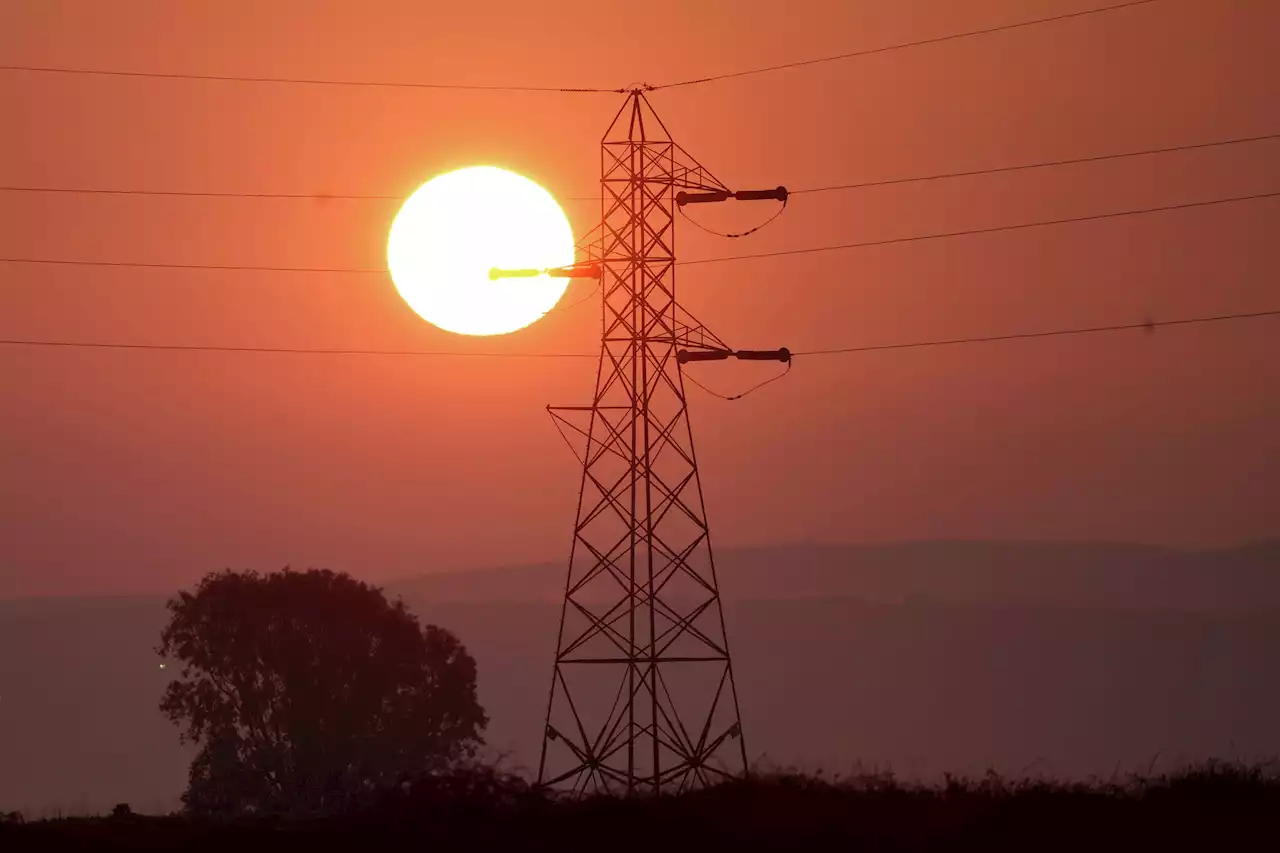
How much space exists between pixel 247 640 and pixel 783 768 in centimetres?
3831

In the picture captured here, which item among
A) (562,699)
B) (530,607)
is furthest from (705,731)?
(530,607)

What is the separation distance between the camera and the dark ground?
80.8 ft

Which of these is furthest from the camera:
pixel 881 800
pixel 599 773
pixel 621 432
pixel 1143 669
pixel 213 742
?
pixel 1143 669

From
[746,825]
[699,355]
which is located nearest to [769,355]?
[699,355]

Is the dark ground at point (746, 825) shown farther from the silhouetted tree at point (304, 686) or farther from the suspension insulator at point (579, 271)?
the silhouetted tree at point (304, 686)

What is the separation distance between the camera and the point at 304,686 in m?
64.1

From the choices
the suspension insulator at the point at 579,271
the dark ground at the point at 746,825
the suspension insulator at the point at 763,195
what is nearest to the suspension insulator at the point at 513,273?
the suspension insulator at the point at 579,271

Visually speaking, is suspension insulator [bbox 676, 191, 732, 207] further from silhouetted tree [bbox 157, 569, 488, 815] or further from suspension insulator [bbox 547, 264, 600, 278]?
silhouetted tree [bbox 157, 569, 488, 815]

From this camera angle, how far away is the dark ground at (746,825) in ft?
80.8

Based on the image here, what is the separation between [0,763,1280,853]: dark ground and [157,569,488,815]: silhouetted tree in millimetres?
35438

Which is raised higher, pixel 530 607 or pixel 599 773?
pixel 530 607

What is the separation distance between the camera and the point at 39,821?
27828 millimetres

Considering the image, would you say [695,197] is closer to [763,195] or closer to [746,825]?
[763,195]

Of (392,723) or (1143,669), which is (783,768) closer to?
(392,723)
